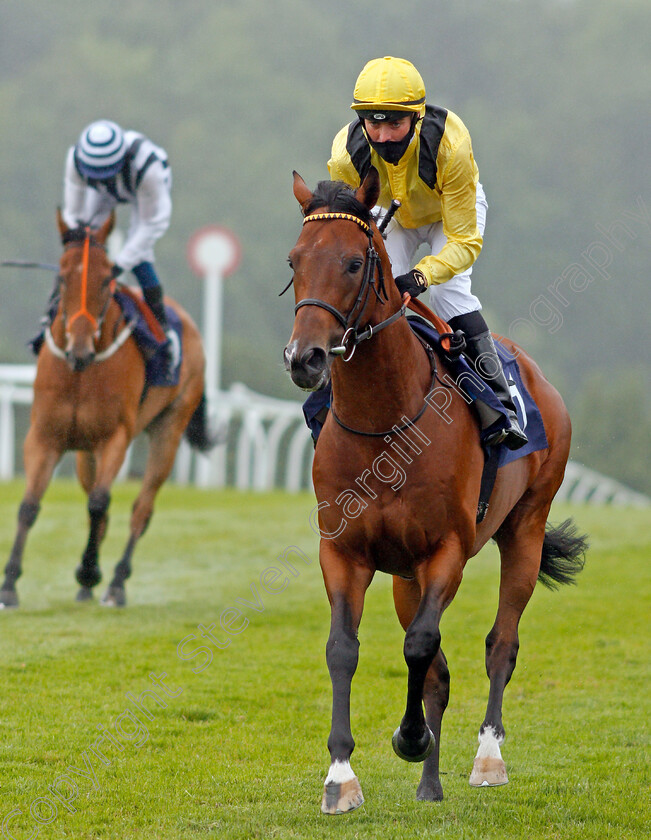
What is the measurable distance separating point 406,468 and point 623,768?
158 cm

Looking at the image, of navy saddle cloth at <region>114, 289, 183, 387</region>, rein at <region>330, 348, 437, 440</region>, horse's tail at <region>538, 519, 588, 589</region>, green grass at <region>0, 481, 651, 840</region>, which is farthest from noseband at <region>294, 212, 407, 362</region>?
navy saddle cloth at <region>114, 289, 183, 387</region>

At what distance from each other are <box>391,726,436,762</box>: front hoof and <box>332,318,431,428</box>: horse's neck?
1030 mm

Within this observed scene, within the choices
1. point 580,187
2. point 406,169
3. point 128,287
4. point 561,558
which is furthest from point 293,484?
point 580,187

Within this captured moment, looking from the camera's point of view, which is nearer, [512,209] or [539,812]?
[539,812]

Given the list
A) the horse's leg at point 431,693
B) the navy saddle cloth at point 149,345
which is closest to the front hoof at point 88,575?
the navy saddle cloth at point 149,345

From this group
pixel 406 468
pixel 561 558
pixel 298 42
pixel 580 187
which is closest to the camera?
pixel 406 468

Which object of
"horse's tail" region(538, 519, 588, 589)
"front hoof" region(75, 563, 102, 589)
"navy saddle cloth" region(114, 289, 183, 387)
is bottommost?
"front hoof" region(75, 563, 102, 589)

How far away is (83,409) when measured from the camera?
25.6ft

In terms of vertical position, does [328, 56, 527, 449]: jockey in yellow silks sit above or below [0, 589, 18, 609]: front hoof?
above

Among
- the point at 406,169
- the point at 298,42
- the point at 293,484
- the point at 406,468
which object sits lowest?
the point at 293,484

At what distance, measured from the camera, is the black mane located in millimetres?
3812

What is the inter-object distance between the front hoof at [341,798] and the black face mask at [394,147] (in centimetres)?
214

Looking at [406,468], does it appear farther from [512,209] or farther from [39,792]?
[512,209]

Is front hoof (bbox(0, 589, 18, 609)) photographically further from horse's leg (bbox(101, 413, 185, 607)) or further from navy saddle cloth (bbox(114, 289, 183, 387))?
navy saddle cloth (bbox(114, 289, 183, 387))
